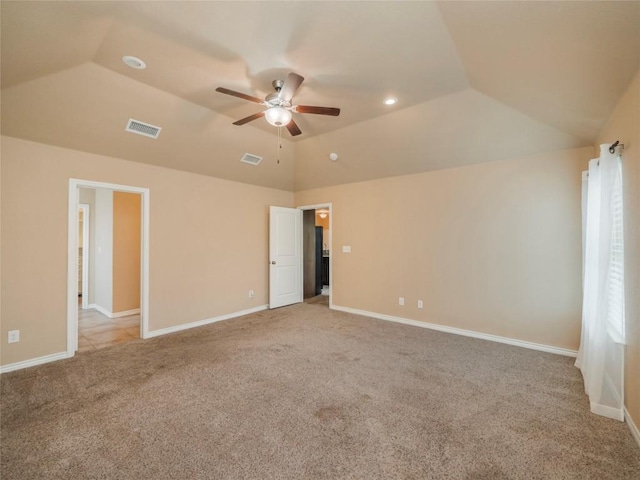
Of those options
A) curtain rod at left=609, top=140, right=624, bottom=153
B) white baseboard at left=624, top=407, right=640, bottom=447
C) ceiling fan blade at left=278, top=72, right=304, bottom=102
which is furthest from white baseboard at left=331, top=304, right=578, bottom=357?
ceiling fan blade at left=278, top=72, right=304, bottom=102

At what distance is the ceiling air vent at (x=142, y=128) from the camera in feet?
11.1

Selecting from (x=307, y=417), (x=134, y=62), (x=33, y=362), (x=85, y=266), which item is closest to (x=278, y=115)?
(x=134, y=62)

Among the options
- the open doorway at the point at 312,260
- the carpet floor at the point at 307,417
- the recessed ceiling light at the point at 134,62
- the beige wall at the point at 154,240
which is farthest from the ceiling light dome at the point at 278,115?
the open doorway at the point at 312,260

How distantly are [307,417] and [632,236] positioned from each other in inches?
110

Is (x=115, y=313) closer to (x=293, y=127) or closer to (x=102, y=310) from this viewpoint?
(x=102, y=310)

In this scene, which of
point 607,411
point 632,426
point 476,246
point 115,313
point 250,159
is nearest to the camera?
point 632,426

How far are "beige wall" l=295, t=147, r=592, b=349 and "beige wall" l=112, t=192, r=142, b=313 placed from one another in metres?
4.08

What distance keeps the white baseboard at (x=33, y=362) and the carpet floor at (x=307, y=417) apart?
5.1 inches

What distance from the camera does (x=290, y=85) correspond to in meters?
2.37

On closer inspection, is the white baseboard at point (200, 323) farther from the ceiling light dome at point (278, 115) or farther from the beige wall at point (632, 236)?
the beige wall at point (632, 236)

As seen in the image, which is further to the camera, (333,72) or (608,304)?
(333,72)

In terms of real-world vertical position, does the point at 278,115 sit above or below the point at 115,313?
above

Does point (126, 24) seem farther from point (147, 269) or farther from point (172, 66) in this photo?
point (147, 269)

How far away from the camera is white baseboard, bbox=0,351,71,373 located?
2.99m
